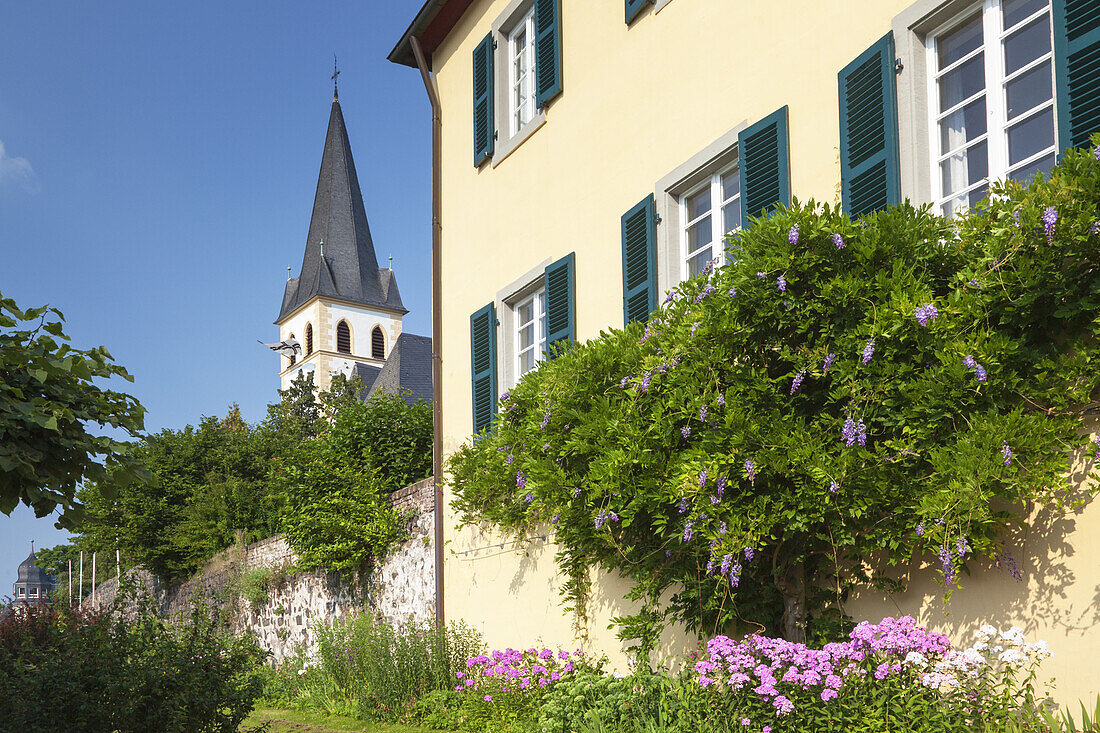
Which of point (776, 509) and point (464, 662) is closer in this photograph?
point (776, 509)

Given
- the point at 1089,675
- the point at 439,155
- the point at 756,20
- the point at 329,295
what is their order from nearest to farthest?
the point at 1089,675 → the point at 756,20 → the point at 439,155 → the point at 329,295

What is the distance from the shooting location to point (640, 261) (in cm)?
805

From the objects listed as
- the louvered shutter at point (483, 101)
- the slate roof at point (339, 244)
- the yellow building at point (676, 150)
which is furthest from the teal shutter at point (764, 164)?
the slate roof at point (339, 244)

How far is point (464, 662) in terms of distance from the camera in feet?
33.4

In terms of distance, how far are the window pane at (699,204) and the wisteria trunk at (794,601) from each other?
3046 mm

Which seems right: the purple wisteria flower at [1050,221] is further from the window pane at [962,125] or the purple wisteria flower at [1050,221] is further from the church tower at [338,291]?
the church tower at [338,291]

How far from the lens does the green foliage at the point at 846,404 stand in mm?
4324

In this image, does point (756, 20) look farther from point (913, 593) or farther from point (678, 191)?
point (913, 593)

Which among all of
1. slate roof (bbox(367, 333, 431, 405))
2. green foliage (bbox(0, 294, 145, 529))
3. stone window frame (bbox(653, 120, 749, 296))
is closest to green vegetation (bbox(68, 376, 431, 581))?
green foliage (bbox(0, 294, 145, 529))

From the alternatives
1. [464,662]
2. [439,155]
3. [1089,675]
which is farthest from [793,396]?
[439,155]

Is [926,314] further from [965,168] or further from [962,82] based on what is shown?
[962,82]

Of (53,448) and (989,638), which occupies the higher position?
(53,448)

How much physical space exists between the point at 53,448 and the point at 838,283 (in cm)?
381

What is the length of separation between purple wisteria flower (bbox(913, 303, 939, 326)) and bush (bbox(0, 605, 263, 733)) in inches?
203
